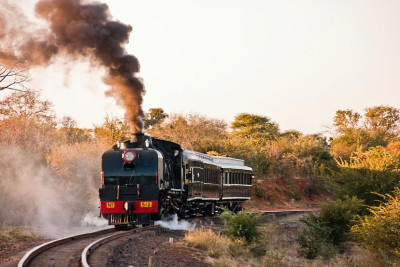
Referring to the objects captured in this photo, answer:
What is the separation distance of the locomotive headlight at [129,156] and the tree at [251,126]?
183 ft

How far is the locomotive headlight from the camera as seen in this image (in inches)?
817

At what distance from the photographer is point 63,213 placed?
27219mm

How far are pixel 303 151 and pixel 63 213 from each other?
3971 cm

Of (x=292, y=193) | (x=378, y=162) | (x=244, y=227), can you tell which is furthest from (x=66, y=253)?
(x=292, y=193)

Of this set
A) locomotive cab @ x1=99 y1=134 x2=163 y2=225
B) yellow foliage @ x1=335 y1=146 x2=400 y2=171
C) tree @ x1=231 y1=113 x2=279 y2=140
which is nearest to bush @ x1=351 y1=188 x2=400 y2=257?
locomotive cab @ x1=99 y1=134 x2=163 y2=225

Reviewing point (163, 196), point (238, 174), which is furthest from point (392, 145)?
point (163, 196)

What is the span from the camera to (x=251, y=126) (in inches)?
3073

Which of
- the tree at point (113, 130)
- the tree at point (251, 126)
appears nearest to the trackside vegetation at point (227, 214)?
the tree at point (113, 130)

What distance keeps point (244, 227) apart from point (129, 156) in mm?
5103

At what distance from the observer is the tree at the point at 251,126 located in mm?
77000

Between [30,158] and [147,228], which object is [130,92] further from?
[30,158]

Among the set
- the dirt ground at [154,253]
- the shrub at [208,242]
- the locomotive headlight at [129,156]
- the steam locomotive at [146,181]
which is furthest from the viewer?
the locomotive headlight at [129,156]

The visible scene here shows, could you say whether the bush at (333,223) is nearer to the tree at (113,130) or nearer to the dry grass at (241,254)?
the dry grass at (241,254)

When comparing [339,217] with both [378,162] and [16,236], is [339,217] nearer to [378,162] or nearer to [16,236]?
[378,162]
